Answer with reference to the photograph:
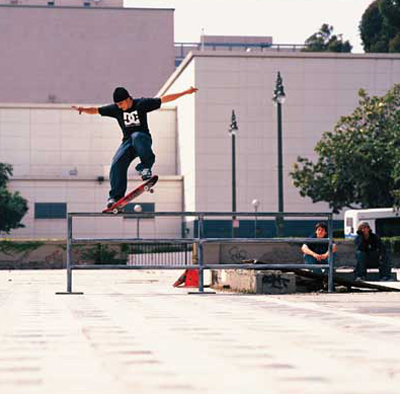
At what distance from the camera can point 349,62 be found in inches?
3292

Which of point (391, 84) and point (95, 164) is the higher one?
point (391, 84)

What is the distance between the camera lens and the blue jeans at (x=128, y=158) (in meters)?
20.0

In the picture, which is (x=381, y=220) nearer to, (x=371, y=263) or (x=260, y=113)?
(x=260, y=113)

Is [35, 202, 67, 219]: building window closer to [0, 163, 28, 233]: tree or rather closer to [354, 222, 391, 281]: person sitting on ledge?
[0, 163, 28, 233]: tree

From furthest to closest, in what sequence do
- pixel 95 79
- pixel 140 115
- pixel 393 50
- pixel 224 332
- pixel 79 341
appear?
pixel 95 79 → pixel 393 50 → pixel 140 115 → pixel 224 332 → pixel 79 341

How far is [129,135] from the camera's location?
2030cm

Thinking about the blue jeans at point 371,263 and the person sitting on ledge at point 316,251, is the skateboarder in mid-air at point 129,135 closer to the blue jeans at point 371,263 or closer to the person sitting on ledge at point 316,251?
the person sitting on ledge at point 316,251

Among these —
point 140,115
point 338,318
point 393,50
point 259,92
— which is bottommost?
point 338,318

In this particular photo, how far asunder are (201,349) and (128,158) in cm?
1232

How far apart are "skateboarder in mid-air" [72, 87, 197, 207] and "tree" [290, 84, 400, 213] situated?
4159 cm

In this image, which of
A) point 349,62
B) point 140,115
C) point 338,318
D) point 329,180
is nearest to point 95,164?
point 349,62

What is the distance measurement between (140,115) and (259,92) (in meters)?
63.2

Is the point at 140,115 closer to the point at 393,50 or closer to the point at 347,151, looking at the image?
the point at 347,151

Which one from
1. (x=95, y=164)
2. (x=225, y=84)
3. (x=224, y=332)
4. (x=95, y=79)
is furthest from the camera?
(x=95, y=79)
